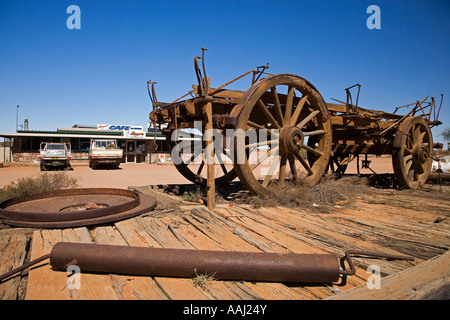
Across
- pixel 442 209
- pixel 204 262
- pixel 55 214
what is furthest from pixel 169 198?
pixel 442 209

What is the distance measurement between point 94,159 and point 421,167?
18.2 metres

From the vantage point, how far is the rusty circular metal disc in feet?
10.7

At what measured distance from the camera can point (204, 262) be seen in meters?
2.16

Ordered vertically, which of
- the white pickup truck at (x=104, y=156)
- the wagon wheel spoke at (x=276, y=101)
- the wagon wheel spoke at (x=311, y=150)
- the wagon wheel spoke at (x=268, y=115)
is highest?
the wagon wheel spoke at (x=276, y=101)

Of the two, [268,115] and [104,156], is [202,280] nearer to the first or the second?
[268,115]

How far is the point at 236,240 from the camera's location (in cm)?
306

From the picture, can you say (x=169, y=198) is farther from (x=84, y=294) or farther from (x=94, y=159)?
(x=94, y=159)

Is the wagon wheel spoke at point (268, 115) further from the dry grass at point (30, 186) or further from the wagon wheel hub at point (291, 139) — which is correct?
the dry grass at point (30, 186)

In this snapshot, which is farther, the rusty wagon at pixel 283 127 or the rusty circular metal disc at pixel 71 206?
the rusty wagon at pixel 283 127

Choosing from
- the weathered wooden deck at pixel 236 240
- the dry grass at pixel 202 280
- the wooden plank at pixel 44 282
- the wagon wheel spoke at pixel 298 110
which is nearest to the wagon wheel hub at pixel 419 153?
the weathered wooden deck at pixel 236 240

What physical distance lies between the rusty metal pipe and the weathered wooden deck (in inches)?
3.0

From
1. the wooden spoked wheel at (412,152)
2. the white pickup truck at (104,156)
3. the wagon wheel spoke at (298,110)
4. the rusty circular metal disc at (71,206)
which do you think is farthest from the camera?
the white pickup truck at (104,156)

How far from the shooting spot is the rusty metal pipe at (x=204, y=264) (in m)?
2.12

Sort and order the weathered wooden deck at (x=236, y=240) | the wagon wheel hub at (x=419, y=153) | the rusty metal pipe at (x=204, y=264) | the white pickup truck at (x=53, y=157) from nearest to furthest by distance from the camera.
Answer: the weathered wooden deck at (x=236, y=240), the rusty metal pipe at (x=204, y=264), the wagon wheel hub at (x=419, y=153), the white pickup truck at (x=53, y=157)
